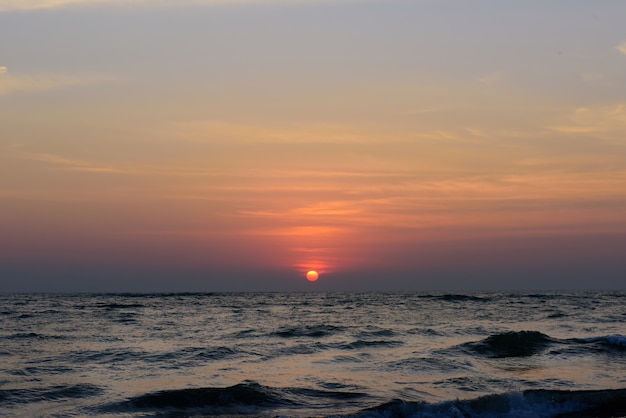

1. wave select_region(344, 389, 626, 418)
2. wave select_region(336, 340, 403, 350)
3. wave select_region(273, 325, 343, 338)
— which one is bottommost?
wave select_region(344, 389, 626, 418)

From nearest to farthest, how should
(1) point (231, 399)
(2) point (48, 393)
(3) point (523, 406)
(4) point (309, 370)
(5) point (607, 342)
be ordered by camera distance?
(3) point (523, 406)
(1) point (231, 399)
(2) point (48, 393)
(4) point (309, 370)
(5) point (607, 342)

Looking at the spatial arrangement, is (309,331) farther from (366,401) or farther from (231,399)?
(366,401)

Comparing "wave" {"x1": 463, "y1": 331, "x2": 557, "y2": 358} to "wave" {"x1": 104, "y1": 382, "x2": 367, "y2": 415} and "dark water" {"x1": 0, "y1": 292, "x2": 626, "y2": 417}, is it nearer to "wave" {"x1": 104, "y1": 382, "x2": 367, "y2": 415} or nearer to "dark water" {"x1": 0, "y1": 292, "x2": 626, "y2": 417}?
"dark water" {"x1": 0, "y1": 292, "x2": 626, "y2": 417}

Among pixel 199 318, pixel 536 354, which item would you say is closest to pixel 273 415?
pixel 536 354

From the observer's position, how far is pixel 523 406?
58.5 ft

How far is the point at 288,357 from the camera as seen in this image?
25781 millimetres

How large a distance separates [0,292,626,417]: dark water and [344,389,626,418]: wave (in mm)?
37

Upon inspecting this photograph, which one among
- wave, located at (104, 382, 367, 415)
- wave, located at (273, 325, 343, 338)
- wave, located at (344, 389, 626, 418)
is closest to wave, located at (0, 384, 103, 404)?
wave, located at (104, 382, 367, 415)

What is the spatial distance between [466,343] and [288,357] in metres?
8.59

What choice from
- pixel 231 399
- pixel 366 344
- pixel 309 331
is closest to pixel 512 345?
pixel 366 344

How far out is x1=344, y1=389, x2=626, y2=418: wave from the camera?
1681 cm

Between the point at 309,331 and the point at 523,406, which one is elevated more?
the point at 309,331

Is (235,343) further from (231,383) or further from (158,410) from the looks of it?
(158,410)

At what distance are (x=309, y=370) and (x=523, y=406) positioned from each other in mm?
7573
